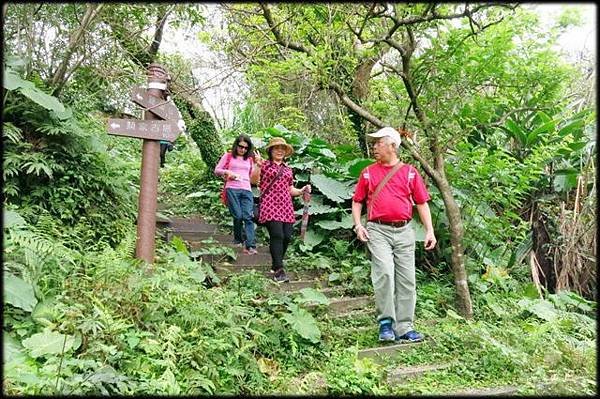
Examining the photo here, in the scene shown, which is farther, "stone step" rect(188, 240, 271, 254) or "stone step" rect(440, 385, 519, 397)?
"stone step" rect(188, 240, 271, 254)

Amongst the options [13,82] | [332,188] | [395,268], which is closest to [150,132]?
[13,82]

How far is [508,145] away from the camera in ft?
25.1

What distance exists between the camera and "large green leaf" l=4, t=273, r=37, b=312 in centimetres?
333

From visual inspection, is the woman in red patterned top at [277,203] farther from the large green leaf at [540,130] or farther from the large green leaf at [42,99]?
the large green leaf at [540,130]

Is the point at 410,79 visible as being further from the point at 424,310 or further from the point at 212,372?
the point at 212,372

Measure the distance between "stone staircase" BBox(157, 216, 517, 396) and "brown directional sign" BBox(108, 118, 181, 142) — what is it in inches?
63.4

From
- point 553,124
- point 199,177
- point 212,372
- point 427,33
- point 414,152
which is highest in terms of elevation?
point 427,33

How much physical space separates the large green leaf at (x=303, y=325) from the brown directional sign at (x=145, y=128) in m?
2.07

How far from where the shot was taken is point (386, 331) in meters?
4.33

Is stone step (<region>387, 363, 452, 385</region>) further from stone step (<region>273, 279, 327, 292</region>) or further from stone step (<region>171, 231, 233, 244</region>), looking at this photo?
stone step (<region>171, 231, 233, 244</region>)

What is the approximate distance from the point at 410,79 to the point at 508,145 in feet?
9.84

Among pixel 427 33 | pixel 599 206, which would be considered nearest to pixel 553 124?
pixel 599 206

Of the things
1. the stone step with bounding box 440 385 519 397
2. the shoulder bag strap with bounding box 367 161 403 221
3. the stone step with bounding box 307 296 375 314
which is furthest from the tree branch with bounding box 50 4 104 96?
the stone step with bounding box 440 385 519 397

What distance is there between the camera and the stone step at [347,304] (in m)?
5.16
